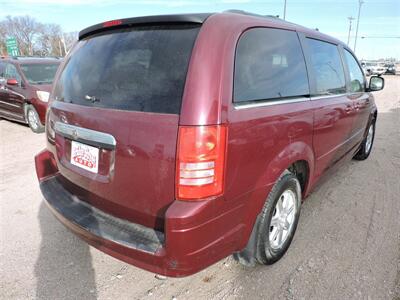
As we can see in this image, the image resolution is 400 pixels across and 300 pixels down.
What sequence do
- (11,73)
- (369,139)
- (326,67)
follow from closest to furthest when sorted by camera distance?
(326,67) → (369,139) → (11,73)

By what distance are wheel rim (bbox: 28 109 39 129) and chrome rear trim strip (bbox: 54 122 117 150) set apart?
214 inches

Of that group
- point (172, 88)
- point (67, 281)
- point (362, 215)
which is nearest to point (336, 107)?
point (362, 215)

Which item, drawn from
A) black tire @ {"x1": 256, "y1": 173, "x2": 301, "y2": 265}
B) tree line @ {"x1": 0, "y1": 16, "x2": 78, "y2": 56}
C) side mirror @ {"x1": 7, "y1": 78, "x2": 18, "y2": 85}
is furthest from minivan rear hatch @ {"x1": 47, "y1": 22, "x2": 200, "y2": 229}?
tree line @ {"x1": 0, "y1": 16, "x2": 78, "y2": 56}

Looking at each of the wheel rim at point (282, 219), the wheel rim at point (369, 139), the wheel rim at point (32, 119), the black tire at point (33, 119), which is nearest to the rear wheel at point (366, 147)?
the wheel rim at point (369, 139)

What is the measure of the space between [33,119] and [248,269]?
253 inches

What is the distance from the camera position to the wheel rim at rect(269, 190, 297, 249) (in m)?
2.55

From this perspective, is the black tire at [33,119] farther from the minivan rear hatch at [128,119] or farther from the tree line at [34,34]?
the tree line at [34,34]

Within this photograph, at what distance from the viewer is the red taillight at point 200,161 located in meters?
1.71

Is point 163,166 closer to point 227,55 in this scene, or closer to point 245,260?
point 227,55

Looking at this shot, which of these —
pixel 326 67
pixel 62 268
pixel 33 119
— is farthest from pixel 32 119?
pixel 326 67

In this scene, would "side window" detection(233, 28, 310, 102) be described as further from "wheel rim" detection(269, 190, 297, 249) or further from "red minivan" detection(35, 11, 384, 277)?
"wheel rim" detection(269, 190, 297, 249)

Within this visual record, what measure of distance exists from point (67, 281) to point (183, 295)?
2.93 ft

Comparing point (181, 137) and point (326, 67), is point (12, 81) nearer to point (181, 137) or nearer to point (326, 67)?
point (326, 67)

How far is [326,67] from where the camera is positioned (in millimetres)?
3168
